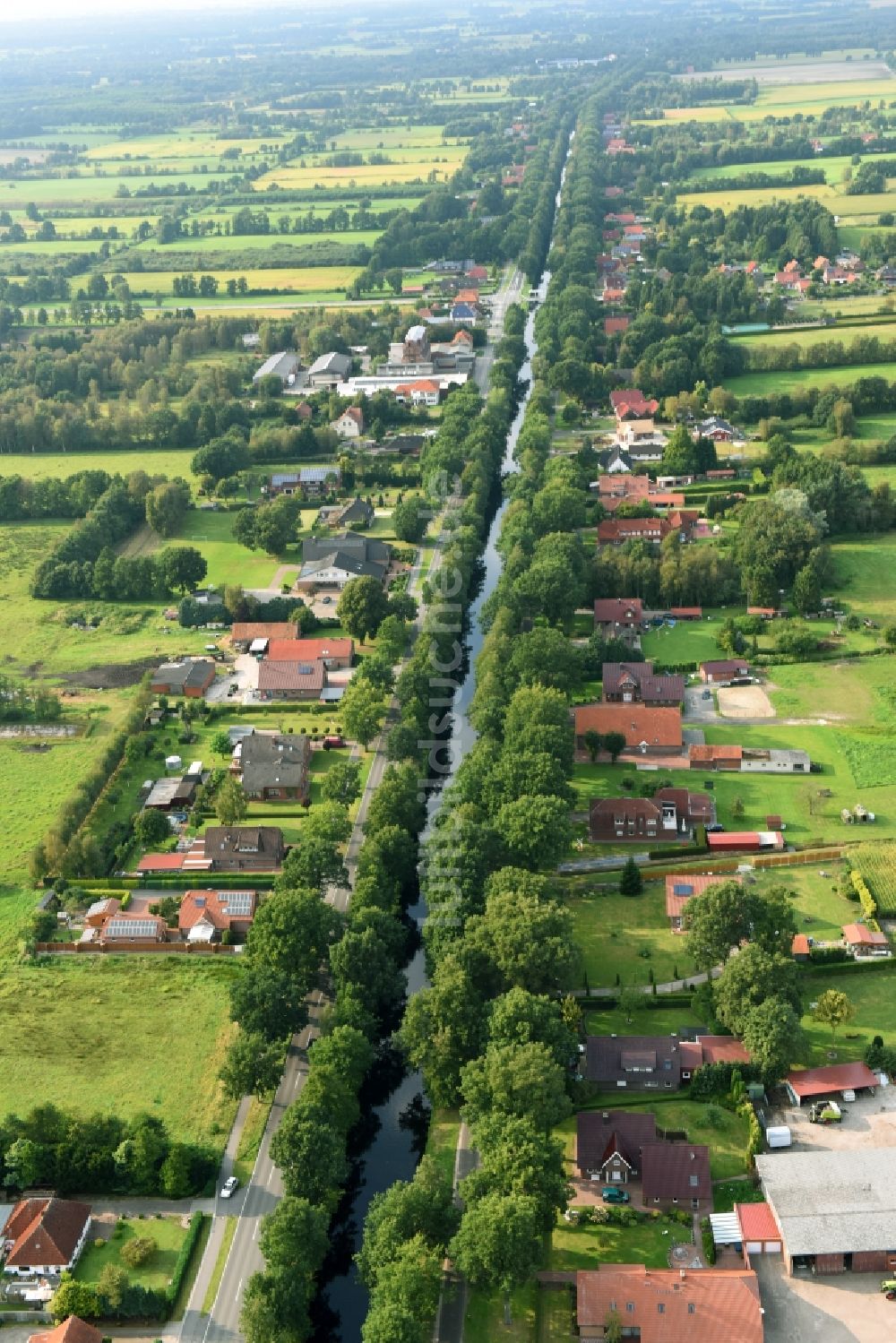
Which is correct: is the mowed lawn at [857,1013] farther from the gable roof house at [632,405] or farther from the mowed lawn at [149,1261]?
the gable roof house at [632,405]

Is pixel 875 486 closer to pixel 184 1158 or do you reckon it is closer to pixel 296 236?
pixel 184 1158

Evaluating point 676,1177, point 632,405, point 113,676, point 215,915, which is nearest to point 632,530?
point 632,405

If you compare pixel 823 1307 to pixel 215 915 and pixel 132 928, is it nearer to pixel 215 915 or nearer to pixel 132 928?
pixel 215 915

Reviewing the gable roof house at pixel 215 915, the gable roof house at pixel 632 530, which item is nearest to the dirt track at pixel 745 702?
the gable roof house at pixel 632 530

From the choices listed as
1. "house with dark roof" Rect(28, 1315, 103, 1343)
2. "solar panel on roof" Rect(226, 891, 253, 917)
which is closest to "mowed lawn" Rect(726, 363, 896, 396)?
"solar panel on roof" Rect(226, 891, 253, 917)

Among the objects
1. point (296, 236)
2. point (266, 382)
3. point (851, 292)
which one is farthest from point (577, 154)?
point (266, 382)

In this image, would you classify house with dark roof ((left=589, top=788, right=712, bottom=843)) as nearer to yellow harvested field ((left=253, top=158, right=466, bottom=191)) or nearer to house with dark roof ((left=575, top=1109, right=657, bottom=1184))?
house with dark roof ((left=575, top=1109, right=657, bottom=1184))

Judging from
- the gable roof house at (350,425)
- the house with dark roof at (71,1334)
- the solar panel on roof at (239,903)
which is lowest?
the solar panel on roof at (239,903)
